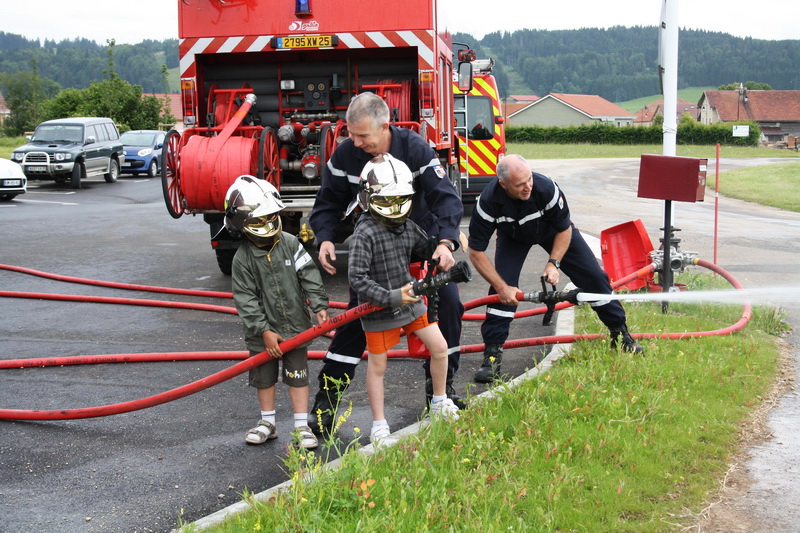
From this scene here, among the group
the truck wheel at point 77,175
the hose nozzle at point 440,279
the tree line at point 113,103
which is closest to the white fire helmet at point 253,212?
the hose nozzle at point 440,279

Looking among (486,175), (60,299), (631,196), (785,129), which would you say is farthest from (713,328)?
(785,129)

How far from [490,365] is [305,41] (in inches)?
190

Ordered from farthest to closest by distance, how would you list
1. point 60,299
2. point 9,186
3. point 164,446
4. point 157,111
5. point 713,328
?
1. point 157,111
2. point 9,186
3. point 60,299
4. point 713,328
5. point 164,446

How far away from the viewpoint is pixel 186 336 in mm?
7074

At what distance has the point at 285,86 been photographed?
9656mm

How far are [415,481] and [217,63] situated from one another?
7.18 metres

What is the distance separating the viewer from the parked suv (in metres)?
22.5

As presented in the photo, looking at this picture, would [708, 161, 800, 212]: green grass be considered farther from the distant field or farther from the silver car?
Answer: the distant field

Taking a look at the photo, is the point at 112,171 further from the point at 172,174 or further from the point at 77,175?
the point at 172,174

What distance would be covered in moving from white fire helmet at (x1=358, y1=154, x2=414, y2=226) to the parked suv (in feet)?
66.7

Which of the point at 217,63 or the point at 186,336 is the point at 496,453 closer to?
the point at 186,336

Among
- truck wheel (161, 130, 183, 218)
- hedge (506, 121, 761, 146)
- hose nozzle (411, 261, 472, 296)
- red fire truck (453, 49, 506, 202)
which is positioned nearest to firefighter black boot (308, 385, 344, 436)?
hose nozzle (411, 261, 472, 296)

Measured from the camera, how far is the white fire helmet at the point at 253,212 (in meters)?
4.50

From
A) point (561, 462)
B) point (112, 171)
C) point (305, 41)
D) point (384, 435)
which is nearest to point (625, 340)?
point (561, 462)
